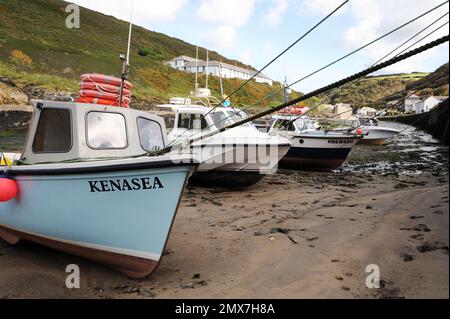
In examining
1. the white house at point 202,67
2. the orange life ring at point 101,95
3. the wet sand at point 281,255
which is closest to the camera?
the wet sand at point 281,255

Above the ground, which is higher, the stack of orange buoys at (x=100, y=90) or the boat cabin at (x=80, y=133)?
the stack of orange buoys at (x=100, y=90)

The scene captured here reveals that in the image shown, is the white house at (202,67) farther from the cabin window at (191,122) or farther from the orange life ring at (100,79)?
the orange life ring at (100,79)

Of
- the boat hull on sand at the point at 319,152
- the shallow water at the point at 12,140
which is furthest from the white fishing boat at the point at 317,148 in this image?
the shallow water at the point at 12,140

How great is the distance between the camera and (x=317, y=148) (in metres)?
13.7

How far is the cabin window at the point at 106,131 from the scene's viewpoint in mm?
5590

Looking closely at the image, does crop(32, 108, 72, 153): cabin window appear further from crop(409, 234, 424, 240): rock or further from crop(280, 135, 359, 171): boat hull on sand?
crop(280, 135, 359, 171): boat hull on sand

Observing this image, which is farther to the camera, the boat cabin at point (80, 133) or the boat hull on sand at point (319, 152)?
the boat hull on sand at point (319, 152)

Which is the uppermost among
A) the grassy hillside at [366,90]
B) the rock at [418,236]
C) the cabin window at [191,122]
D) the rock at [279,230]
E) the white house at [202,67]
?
the white house at [202,67]

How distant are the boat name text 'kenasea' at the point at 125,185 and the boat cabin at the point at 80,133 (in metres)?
0.94

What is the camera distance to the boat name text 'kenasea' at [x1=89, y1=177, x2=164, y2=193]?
425 cm

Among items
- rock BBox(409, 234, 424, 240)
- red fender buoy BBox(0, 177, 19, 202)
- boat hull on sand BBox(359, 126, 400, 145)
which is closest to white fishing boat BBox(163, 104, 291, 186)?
red fender buoy BBox(0, 177, 19, 202)

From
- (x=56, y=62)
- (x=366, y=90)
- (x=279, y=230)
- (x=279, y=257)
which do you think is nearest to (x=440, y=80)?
(x=279, y=257)

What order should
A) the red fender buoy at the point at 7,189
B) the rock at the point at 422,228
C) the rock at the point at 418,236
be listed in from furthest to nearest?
1. the rock at the point at 422,228
2. the red fender buoy at the point at 7,189
3. the rock at the point at 418,236
